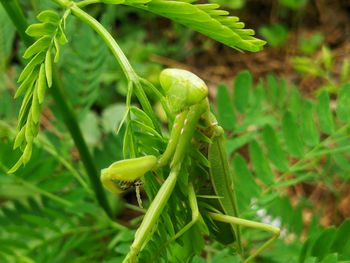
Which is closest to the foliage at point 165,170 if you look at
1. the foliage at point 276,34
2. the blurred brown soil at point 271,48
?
the foliage at point 276,34

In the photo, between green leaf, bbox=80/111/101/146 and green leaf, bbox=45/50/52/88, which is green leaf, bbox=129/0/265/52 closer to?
green leaf, bbox=45/50/52/88

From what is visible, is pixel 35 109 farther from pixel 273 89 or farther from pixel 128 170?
pixel 273 89

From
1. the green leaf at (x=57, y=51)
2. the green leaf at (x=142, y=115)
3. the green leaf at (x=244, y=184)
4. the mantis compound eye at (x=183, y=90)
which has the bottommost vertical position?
the green leaf at (x=244, y=184)

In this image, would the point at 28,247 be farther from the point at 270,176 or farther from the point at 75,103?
the point at 270,176

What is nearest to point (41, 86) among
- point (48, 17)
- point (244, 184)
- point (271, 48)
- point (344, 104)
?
point (48, 17)

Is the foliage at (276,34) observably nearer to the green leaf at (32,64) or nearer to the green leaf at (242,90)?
the green leaf at (242,90)

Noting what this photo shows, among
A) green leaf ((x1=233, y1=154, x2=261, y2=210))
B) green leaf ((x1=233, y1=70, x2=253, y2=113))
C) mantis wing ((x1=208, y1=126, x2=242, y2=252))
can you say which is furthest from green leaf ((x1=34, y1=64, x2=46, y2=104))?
green leaf ((x1=233, y1=70, x2=253, y2=113))
